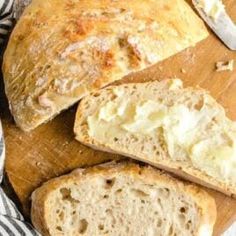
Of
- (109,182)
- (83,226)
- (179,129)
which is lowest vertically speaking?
(83,226)

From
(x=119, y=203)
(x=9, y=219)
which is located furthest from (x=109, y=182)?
(x=9, y=219)

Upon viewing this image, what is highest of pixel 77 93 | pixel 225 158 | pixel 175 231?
pixel 77 93

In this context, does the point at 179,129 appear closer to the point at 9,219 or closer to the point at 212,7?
the point at 212,7

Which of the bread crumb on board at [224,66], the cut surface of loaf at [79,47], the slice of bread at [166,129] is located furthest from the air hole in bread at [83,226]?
the bread crumb on board at [224,66]

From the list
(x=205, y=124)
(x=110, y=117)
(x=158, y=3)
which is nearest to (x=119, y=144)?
(x=110, y=117)

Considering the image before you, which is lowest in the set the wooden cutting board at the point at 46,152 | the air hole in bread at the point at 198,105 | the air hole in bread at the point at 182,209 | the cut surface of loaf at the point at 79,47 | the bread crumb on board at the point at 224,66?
the air hole in bread at the point at 182,209

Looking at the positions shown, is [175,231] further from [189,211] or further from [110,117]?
[110,117]

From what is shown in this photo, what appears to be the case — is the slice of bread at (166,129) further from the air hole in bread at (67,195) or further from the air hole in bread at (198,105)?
the air hole in bread at (67,195)
